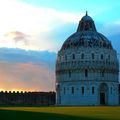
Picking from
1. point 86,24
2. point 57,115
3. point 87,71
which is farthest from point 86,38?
point 57,115

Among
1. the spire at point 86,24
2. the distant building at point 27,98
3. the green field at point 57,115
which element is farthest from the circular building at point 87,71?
the green field at point 57,115

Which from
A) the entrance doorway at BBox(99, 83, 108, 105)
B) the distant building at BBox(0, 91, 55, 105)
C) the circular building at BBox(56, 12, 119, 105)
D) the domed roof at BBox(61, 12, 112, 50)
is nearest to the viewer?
the circular building at BBox(56, 12, 119, 105)

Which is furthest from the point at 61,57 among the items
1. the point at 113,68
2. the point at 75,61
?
the point at 113,68

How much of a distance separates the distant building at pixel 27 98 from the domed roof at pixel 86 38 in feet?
44.4

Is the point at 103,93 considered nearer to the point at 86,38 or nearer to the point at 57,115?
the point at 86,38

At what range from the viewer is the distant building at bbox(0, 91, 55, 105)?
343ft

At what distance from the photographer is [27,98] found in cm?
10762

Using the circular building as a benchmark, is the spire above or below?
above

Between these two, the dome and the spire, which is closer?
the dome

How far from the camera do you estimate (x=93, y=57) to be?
99688 mm

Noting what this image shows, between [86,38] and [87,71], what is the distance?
800cm

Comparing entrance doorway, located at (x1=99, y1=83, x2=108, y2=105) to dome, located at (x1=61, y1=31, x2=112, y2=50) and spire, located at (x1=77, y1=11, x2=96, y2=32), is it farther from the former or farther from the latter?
spire, located at (x1=77, y1=11, x2=96, y2=32)

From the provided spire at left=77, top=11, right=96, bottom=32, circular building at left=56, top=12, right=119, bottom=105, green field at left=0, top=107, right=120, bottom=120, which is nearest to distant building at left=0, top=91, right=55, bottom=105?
circular building at left=56, top=12, right=119, bottom=105

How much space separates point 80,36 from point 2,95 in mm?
22316
